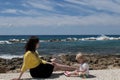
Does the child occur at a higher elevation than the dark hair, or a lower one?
lower

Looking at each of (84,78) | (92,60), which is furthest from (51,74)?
(92,60)

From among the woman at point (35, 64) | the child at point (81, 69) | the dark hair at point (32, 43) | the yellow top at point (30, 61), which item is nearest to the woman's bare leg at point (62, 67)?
the woman at point (35, 64)

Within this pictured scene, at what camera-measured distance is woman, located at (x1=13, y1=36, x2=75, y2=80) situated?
1119 centimetres

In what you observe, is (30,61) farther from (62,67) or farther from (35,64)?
(62,67)

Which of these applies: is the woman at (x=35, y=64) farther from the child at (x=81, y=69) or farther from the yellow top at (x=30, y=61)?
the child at (x=81, y=69)

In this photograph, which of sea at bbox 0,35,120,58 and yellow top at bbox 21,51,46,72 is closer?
yellow top at bbox 21,51,46,72

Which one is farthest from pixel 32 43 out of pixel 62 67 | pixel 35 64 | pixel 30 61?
pixel 62 67

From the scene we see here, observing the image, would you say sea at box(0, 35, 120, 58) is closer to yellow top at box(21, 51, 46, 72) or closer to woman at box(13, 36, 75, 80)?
woman at box(13, 36, 75, 80)

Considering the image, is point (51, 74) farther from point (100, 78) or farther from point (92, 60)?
point (92, 60)

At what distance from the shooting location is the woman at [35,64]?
11188 millimetres

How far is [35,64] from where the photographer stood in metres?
11.4

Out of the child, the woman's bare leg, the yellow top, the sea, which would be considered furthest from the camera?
the sea

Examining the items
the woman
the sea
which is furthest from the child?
the sea

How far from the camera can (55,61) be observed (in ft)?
39.2
